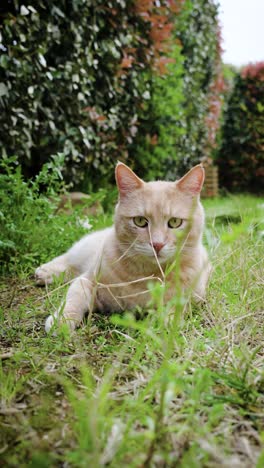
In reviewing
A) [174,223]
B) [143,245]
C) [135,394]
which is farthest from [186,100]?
[135,394]

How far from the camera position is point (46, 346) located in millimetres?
1355

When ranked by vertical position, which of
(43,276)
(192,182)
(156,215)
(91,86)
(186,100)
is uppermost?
(186,100)

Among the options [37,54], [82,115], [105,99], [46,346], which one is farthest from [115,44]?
[46,346]

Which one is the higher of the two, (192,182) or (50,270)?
(192,182)

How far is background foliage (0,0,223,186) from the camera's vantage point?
2.79m

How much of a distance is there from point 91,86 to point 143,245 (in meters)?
2.40

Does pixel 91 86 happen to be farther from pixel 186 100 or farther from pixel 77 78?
pixel 186 100

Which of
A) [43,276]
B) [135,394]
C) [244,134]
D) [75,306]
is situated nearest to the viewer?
[135,394]

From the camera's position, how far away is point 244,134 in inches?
309

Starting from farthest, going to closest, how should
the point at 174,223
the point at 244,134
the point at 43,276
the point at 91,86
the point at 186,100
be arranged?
the point at 244,134, the point at 186,100, the point at 91,86, the point at 43,276, the point at 174,223

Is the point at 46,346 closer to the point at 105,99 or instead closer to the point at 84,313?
the point at 84,313

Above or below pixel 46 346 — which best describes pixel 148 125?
above

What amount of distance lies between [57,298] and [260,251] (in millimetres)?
1154

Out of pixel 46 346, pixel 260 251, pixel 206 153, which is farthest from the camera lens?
pixel 206 153
